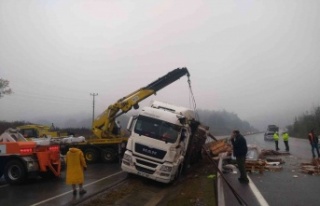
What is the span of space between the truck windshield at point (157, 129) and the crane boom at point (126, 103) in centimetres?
769

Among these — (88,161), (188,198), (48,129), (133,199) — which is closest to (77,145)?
(88,161)

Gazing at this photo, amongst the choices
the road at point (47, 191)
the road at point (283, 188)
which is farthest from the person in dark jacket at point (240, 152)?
the road at point (47, 191)

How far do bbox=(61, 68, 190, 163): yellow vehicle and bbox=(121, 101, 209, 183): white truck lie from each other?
6941mm

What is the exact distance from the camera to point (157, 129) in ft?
48.7

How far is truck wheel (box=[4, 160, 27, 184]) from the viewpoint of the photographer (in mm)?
14797

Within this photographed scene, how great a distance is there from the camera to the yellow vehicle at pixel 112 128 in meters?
23.0

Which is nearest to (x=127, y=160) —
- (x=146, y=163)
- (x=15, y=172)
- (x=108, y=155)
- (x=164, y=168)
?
(x=146, y=163)

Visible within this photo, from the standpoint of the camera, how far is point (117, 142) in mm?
23281

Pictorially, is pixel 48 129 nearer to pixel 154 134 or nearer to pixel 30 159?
pixel 30 159

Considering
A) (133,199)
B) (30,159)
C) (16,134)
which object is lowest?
(133,199)

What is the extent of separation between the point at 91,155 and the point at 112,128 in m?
2.13

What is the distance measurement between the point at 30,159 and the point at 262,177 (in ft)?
28.8

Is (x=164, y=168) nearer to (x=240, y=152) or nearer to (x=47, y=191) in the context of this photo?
(x=240, y=152)

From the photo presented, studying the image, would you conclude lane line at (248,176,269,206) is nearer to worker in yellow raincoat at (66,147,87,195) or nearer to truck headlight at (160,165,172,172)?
truck headlight at (160,165,172,172)
